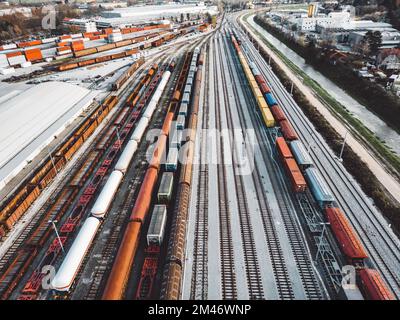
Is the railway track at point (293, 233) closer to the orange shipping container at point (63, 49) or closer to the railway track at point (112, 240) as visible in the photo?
the railway track at point (112, 240)

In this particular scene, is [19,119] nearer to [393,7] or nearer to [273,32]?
[273,32]

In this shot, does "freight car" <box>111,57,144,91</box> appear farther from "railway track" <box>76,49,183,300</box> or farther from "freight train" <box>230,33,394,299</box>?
"freight train" <box>230,33,394,299</box>

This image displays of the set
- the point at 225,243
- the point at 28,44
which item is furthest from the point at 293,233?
the point at 28,44

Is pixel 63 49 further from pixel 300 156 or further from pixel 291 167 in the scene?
pixel 291 167

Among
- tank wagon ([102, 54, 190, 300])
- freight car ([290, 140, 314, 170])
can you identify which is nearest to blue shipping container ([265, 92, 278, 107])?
freight car ([290, 140, 314, 170])

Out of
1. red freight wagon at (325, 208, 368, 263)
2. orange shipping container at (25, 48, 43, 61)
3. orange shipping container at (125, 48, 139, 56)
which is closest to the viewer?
red freight wagon at (325, 208, 368, 263)

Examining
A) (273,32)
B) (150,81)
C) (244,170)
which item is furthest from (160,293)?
(273,32)

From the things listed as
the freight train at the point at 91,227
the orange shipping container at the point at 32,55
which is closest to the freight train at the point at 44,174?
the freight train at the point at 91,227
